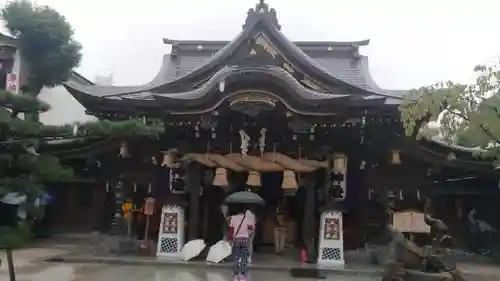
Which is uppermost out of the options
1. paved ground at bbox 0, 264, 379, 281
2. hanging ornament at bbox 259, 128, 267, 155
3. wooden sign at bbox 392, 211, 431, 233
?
hanging ornament at bbox 259, 128, 267, 155

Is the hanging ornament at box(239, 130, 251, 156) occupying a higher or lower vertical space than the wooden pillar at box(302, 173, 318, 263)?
higher

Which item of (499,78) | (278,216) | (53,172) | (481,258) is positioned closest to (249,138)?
(278,216)

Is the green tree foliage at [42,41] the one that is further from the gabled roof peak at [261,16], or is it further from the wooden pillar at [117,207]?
the gabled roof peak at [261,16]

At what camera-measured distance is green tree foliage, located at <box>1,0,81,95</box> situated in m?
16.4

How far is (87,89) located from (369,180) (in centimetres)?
884

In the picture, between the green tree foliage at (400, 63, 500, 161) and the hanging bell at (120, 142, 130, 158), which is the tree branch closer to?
the green tree foliage at (400, 63, 500, 161)

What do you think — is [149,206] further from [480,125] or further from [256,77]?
[480,125]

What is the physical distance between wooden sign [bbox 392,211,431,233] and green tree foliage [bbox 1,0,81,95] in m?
11.9

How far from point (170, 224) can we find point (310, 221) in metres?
3.81

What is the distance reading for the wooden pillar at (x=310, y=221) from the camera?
13.1m

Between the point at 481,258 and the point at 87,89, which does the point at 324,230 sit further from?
the point at 87,89

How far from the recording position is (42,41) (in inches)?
659

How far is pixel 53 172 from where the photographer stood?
31.4 ft

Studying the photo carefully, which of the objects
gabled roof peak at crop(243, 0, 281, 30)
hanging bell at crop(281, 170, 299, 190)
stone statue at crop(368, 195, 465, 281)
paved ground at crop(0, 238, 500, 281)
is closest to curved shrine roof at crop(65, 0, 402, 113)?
gabled roof peak at crop(243, 0, 281, 30)
